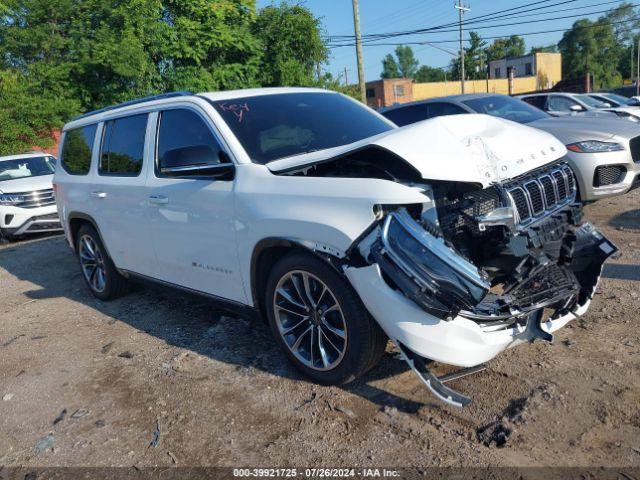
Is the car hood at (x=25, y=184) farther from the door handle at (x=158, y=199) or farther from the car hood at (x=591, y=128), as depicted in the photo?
the car hood at (x=591, y=128)

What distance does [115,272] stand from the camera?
570cm

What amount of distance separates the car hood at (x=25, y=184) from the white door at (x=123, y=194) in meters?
5.89

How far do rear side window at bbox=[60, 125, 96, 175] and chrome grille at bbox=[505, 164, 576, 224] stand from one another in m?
4.20

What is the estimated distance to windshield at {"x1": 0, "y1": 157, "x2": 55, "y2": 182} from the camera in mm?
11594

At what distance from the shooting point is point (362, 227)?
3037 mm

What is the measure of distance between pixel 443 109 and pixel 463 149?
19.2ft

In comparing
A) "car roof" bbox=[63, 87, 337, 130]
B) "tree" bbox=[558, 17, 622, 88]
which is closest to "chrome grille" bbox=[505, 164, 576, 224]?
"car roof" bbox=[63, 87, 337, 130]

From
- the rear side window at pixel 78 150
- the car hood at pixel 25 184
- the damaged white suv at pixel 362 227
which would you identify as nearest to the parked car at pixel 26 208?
the car hood at pixel 25 184

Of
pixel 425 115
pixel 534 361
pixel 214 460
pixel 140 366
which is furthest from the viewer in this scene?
pixel 425 115

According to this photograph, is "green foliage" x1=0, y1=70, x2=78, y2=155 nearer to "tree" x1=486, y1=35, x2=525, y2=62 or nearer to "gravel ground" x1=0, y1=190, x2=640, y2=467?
"gravel ground" x1=0, y1=190, x2=640, y2=467

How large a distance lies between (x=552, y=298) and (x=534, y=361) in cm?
71

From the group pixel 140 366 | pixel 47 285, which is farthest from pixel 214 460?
pixel 47 285

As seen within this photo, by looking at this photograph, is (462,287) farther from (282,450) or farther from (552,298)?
(282,450)

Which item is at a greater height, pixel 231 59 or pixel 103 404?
pixel 231 59
